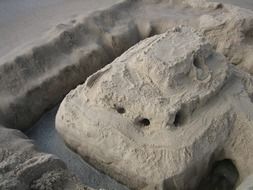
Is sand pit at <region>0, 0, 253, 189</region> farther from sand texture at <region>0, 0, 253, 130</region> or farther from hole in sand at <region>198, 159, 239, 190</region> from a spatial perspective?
hole in sand at <region>198, 159, 239, 190</region>

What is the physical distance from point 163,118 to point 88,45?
89 centimetres

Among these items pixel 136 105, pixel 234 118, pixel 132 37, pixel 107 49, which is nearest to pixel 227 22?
pixel 132 37

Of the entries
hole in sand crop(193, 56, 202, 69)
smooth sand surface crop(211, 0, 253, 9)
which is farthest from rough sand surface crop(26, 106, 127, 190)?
smooth sand surface crop(211, 0, 253, 9)

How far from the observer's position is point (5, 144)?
1.66m

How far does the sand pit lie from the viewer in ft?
6.64

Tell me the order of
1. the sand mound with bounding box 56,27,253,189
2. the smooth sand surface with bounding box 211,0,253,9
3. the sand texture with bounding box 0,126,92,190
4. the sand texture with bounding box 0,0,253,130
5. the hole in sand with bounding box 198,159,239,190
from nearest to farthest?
the sand texture with bounding box 0,126,92,190 → the sand mound with bounding box 56,27,253,189 → the hole in sand with bounding box 198,159,239,190 → the sand texture with bounding box 0,0,253,130 → the smooth sand surface with bounding box 211,0,253,9

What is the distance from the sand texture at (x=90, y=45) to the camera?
2023 millimetres

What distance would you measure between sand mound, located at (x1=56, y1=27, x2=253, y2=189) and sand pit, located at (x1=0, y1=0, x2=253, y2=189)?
0.36m

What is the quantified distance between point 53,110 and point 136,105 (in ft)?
2.17

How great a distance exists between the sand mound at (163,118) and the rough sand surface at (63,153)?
0.06 m

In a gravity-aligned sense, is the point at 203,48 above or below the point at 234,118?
above

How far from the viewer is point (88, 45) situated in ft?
7.53

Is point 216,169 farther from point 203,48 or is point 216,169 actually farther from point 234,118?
point 203,48

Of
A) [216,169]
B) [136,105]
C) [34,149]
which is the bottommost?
[216,169]
